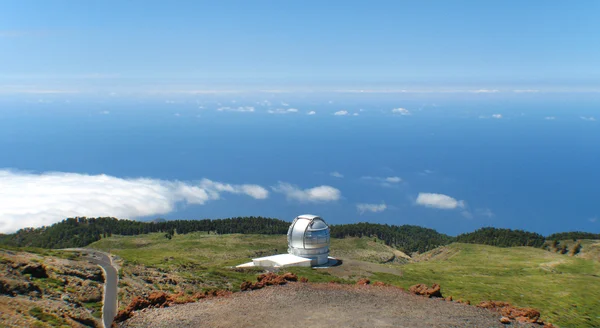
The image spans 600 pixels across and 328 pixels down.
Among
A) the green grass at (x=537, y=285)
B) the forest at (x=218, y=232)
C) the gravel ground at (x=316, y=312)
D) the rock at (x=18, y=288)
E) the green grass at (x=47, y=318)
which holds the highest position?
the rock at (x=18, y=288)

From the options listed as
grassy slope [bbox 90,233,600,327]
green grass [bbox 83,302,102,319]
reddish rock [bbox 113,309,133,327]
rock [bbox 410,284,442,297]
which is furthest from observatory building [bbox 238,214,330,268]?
reddish rock [bbox 113,309,133,327]

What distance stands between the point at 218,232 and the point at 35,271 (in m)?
104

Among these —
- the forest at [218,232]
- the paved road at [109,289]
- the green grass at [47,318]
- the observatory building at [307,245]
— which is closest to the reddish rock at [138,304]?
the paved road at [109,289]

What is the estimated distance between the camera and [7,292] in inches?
1077

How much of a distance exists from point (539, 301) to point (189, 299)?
1357 inches

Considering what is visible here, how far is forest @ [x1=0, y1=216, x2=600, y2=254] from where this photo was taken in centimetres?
12506

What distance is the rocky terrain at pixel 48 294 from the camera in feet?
81.8

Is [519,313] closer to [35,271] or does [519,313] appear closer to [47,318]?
[47,318]

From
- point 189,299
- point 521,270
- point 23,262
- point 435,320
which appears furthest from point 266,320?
point 521,270

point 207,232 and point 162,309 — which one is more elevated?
point 162,309

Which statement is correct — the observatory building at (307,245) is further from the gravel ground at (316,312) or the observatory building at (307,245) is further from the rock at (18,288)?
the rock at (18,288)

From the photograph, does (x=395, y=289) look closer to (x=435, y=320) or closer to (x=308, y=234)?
(x=435, y=320)

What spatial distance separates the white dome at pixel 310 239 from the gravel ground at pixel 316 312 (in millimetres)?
20675

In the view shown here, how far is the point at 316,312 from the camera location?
29.2m
